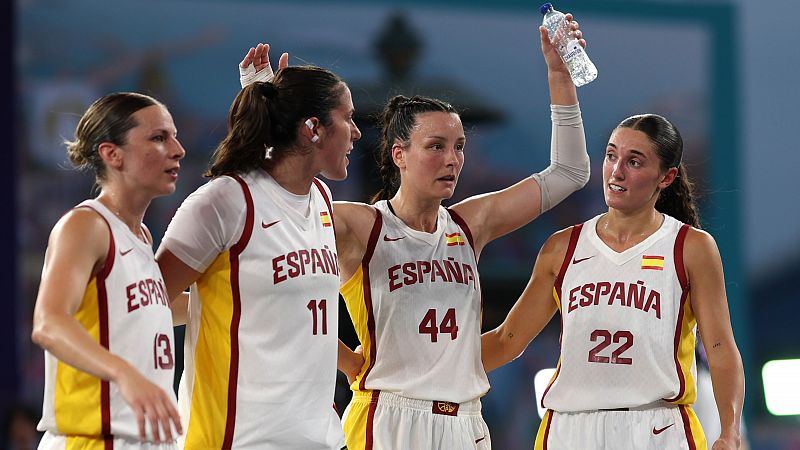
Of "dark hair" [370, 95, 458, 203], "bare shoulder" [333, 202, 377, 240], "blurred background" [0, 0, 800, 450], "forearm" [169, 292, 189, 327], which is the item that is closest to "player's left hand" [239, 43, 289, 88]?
"dark hair" [370, 95, 458, 203]

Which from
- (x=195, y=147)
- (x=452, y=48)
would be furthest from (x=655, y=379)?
(x=452, y=48)

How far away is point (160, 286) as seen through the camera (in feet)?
10.1

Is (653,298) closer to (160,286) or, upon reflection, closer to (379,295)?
(379,295)

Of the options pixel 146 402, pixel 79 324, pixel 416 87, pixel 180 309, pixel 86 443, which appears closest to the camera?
pixel 146 402

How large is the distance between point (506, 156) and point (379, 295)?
18.7ft

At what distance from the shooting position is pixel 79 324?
8.96 ft

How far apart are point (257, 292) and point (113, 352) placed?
47 centimetres

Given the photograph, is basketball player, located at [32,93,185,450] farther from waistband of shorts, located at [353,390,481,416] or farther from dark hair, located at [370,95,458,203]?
dark hair, located at [370,95,458,203]

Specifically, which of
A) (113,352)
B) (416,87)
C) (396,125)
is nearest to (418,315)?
(396,125)

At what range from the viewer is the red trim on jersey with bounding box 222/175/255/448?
125 inches

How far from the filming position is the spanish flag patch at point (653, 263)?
377 cm

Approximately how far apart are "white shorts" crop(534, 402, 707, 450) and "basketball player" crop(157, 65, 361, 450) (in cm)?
84

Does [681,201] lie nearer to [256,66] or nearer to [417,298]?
[417,298]

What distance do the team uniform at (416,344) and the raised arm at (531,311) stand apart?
202 mm
